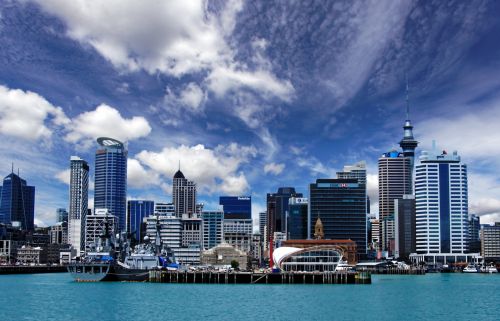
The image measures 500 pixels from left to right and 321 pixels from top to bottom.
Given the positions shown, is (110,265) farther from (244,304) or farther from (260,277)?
(244,304)

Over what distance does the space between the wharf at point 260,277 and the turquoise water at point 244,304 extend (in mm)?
23663

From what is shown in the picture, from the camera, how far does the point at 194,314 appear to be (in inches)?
3868

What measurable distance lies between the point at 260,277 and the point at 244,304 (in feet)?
205

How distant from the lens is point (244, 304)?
4409 inches

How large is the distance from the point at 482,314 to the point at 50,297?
79.1 metres

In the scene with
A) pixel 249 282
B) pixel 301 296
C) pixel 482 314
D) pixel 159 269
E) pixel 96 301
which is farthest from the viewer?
pixel 159 269

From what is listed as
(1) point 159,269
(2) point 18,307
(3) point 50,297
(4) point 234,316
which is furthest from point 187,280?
(4) point 234,316

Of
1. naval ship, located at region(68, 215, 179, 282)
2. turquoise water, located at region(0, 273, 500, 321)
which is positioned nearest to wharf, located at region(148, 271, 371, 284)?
naval ship, located at region(68, 215, 179, 282)

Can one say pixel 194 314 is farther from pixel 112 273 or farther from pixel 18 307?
pixel 112 273

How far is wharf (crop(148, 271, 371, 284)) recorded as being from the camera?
170875mm

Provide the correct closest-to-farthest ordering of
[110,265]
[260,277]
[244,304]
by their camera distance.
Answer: [244,304], [260,277], [110,265]

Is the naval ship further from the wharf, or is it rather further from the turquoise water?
the turquoise water

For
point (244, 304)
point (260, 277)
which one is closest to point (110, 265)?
point (260, 277)

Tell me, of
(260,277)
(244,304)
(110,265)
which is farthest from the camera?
(110,265)
